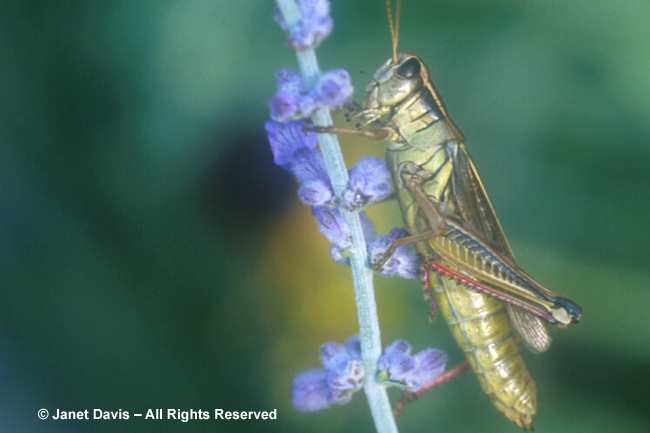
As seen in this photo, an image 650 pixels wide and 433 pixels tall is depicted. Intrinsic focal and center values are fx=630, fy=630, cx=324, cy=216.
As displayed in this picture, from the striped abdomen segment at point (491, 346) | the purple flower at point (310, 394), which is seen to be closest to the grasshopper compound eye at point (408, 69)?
the striped abdomen segment at point (491, 346)

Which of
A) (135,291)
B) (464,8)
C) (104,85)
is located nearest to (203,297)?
(135,291)

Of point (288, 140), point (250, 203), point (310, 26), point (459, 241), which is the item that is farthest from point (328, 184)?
point (250, 203)

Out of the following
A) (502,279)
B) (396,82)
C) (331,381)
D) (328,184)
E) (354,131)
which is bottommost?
(331,381)

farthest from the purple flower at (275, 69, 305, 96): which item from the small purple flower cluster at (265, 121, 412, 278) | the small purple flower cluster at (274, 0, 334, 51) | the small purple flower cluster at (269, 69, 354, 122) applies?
the small purple flower cluster at (265, 121, 412, 278)

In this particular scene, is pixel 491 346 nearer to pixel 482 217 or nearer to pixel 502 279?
pixel 502 279

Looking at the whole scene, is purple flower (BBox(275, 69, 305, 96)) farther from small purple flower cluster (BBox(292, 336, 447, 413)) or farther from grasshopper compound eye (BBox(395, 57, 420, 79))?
grasshopper compound eye (BBox(395, 57, 420, 79))

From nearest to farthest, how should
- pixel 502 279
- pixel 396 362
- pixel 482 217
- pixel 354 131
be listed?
pixel 396 362 < pixel 354 131 < pixel 502 279 < pixel 482 217

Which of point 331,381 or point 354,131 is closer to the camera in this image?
point 331,381

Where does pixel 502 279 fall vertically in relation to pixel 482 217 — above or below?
below

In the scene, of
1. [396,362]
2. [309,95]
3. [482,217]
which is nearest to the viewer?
[309,95]

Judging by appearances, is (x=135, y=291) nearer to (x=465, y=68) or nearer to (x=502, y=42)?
(x=465, y=68)
